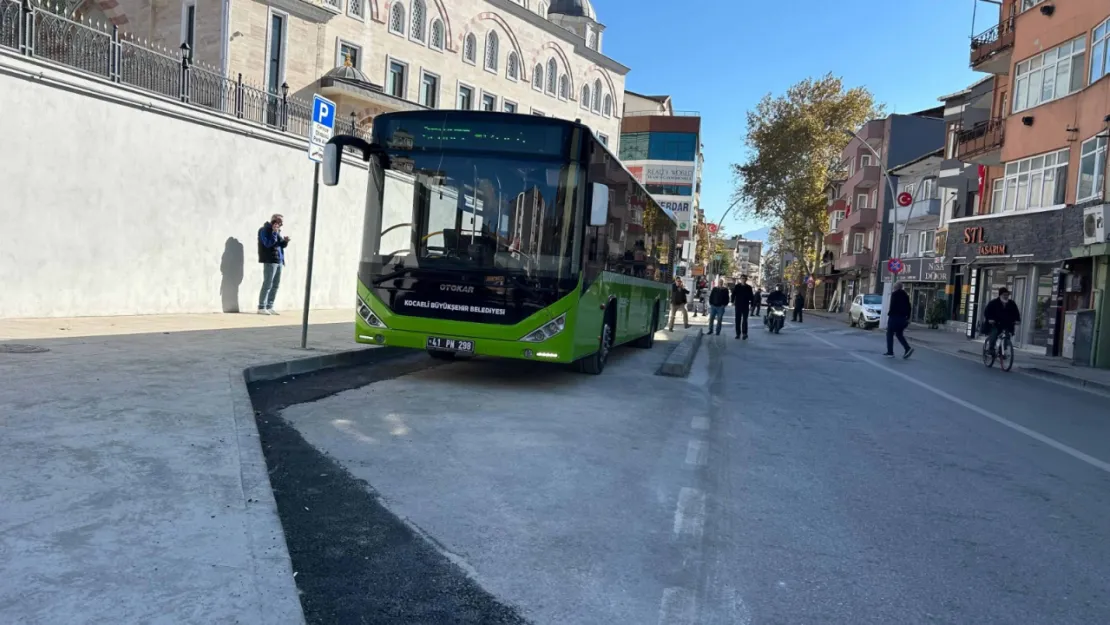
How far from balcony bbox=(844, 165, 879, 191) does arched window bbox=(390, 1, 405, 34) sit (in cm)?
3549

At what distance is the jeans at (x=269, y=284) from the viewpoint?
15.2 m

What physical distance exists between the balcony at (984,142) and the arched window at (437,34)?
23354mm

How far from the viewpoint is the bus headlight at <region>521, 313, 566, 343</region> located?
8891mm

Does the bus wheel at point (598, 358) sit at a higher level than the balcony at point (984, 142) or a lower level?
lower

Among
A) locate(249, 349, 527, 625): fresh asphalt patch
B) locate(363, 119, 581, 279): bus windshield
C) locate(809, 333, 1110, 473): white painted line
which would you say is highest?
locate(363, 119, 581, 279): bus windshield

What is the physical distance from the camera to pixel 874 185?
5834 cm

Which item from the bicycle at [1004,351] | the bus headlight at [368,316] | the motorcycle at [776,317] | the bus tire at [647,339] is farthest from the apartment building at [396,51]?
the bicycle at [1004,351]

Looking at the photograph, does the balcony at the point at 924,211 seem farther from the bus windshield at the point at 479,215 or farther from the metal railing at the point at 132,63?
the bus windshield at the point at 479,215

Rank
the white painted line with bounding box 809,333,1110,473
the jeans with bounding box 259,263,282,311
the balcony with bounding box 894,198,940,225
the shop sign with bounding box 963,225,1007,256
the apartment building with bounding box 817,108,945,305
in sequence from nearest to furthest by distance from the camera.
Result: the white painted line with bounding box 809,333,1110,473 < the jeans with bounding box 259,263,282,311 < the shop sign with bounding box 963,225,1007,256 < the balcony with bounding box 894,198,940,225 < the apartment building with bounding box 817,108,945,305

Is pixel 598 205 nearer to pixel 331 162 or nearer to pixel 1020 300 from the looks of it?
pixel 331 162

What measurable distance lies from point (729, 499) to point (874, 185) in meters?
58.6

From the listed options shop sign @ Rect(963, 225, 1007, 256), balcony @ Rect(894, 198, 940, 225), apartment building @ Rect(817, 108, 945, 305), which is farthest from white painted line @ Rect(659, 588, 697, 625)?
apartment building @ Rect(817, 108, 945, 305)

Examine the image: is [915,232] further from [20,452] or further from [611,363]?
[20,452]

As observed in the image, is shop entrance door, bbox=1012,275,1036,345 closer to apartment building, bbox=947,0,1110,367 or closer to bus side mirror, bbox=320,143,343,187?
apartment building, bbox=947,0,1110,367
